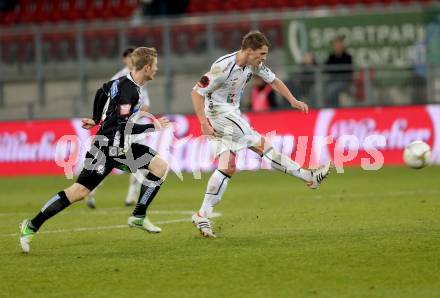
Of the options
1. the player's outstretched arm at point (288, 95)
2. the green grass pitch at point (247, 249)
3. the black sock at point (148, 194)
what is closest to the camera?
the green grass pitch at point (247, 249)

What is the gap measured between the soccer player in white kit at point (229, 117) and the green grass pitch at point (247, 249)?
1.78ft

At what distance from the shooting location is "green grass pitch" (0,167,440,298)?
7.61m

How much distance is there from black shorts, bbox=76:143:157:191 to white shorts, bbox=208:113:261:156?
2.96 feet

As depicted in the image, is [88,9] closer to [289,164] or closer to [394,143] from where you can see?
[394,143]

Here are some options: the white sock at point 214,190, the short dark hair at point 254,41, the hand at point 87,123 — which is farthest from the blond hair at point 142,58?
the white sock at point 214,190

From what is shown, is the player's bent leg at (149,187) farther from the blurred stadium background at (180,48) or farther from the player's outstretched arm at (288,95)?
the blurred stadium background at (180,48)

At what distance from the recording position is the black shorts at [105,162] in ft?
32.9

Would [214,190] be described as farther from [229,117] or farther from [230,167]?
[229,117]

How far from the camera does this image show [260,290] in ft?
24.2

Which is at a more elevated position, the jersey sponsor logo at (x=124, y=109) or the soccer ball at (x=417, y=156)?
the jersey sponsor logo at (x=124, y=109)

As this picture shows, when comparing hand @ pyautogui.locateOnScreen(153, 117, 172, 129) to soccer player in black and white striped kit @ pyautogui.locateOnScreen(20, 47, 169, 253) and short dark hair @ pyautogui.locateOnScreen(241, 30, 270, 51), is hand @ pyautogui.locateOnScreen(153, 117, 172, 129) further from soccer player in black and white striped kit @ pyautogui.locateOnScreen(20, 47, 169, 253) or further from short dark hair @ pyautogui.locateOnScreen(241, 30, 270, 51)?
short dark hair @ pyautogui.locateOnScreen(241, 30, 270, 51)

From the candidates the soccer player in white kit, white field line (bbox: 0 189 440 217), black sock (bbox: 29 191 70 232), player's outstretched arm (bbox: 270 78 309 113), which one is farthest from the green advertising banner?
black sock (bbox: 29 191 70 232)

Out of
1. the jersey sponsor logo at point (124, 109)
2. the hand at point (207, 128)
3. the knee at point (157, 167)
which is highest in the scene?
the jersey sponsor logo at point (124, 109)

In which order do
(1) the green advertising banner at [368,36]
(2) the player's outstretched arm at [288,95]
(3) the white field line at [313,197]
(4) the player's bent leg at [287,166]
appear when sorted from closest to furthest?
(4) the player's bent leg at [287,166]
(2) the player's outstretched arm at [288,95]
(3) the white field line at [313,197]
(1) the green advertising banner at [368,36]
